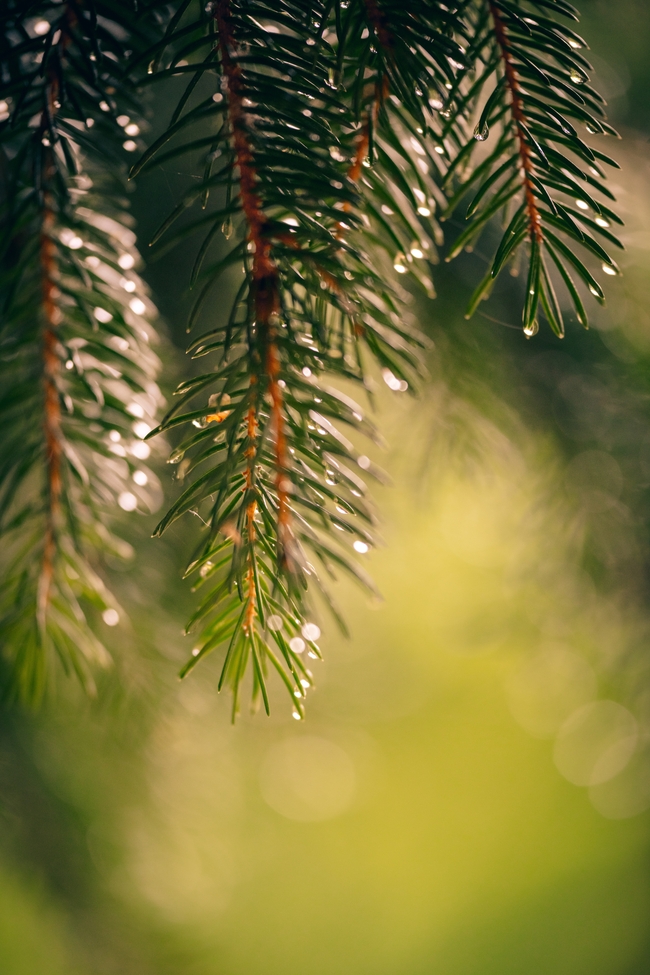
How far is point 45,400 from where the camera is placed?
0.75 feet

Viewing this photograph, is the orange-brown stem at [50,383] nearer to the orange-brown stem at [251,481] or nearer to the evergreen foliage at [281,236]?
the evergreen foliage at [281,236]

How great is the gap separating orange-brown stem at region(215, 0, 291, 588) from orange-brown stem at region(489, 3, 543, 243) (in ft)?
0.26

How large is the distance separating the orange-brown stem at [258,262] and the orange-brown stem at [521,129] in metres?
0.08

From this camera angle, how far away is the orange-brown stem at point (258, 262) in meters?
0.15

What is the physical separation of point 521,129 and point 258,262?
0.09 m

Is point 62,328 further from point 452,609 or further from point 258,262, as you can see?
point 452,609

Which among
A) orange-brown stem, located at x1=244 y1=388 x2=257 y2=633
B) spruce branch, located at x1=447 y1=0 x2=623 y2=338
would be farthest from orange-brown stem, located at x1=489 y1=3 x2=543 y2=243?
orange-brown stem, located at x1=244 y1=388 x2=257 y2=633

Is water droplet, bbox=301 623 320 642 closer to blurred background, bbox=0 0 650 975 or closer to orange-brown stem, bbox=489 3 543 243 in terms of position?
blurred background, bbox=0 0 650 975

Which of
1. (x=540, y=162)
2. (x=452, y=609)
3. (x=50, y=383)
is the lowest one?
(x=452, y=609)

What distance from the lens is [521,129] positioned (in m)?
0.18

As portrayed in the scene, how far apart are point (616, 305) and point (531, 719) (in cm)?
129

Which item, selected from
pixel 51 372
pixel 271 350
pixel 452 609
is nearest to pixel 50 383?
pixel 51 372

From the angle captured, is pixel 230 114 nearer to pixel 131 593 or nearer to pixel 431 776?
pixel 131 593

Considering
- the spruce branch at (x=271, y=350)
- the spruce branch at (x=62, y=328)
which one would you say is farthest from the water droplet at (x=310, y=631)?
the spruce branch at (x=62, y=328)
